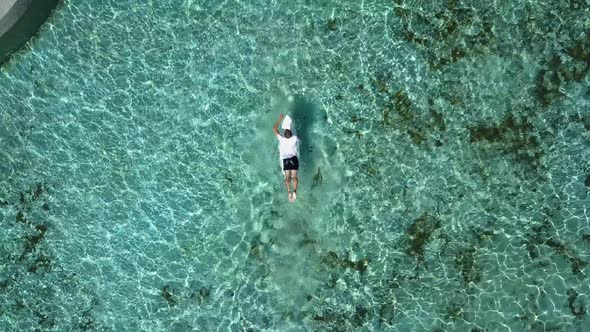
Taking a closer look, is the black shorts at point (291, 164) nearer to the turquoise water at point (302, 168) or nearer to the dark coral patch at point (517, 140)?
the turquoise water at point (302, 168)

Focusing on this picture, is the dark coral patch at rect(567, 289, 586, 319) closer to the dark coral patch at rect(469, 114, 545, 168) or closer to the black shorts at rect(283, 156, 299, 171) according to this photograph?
the dark coral patch at rect(469, 114, 545, 168)

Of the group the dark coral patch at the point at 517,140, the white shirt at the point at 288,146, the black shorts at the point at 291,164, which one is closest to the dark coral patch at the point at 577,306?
the dark coral patch at the point at 517,140

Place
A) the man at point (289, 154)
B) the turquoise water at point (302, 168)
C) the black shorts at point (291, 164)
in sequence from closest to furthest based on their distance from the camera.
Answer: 1. the man at point (289, 154)
2. the black shorts at point (291, 164)
3. the turquoise water at point (302, 168)

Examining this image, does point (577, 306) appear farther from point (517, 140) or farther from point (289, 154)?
point (289, 154)

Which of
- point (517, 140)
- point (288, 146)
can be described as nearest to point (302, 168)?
point (288, 146)

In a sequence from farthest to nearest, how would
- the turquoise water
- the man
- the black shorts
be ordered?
1. the turquoise water
2. the black shorts
3. the man

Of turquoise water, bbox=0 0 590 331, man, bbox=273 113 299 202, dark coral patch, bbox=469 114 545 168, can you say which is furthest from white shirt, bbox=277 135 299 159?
dark coral patch, bbox=469 114 545 168

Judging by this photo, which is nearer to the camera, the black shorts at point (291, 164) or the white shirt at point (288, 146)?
the white shirt at point (288, 146)

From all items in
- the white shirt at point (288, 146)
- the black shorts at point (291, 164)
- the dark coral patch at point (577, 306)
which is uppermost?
the white shirt at point (288, 146)

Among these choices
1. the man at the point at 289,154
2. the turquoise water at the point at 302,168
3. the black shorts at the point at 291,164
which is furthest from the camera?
the turquoise water at the point at 302,168
